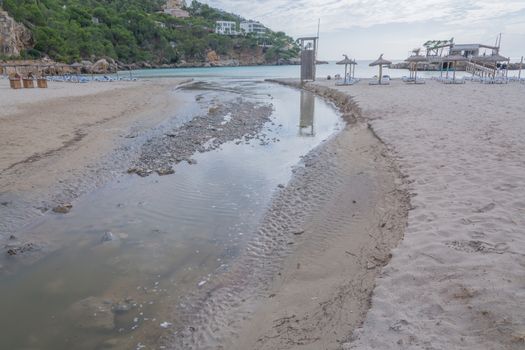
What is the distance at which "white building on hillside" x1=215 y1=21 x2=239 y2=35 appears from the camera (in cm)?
15150

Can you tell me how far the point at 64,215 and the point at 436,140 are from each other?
9508mm

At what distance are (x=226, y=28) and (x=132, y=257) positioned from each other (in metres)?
166

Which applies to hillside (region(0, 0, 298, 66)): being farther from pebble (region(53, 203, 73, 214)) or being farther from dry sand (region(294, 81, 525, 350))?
dry sand (region(294, 81, 525, 350))

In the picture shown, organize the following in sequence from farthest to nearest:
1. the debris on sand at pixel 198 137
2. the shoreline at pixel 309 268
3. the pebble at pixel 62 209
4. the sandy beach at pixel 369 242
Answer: the debris on sand at pixel 198 137
the pebble at pixel 62 209
the shoreline at pixel 309 268
the sandy beach at pixel 369 242

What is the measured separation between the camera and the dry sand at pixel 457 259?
9.57ft

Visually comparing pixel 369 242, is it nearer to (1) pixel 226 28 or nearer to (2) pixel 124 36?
(2) pixel 124 36

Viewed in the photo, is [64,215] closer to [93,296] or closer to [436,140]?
[93,296]

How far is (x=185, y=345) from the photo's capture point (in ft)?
11.3

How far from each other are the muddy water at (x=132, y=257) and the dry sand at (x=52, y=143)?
805 millimetres

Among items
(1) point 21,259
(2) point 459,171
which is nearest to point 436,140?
(2) point 459,171

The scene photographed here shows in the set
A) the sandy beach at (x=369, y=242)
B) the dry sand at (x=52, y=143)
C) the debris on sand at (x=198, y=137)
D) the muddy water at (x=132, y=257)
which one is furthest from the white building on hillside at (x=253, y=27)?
the muddy water at (x=132, y=257)

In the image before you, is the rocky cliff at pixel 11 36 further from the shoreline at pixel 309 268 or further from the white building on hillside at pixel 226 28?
the white building on hillside at pixel 226 28

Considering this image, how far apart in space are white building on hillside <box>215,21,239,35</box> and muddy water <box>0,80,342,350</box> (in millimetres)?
153766

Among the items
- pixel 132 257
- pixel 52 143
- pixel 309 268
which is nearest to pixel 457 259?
pixel 309 268
